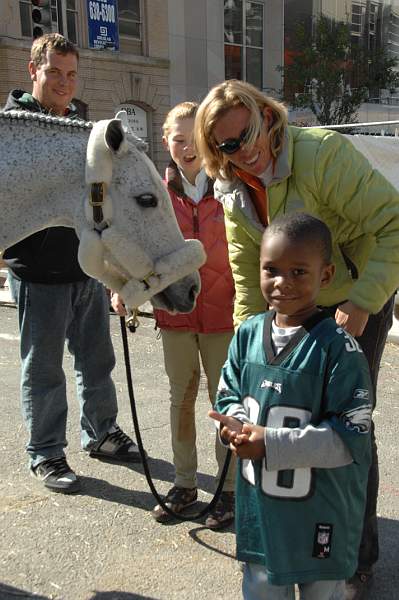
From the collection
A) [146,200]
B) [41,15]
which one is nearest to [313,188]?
[146,200]

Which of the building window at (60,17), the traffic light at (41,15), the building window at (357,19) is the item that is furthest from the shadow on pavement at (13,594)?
the building window at (357,19)

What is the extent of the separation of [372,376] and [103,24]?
59.3ft

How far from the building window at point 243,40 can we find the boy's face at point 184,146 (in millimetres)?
20299

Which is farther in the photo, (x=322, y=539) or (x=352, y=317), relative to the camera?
(x=352, y=317)

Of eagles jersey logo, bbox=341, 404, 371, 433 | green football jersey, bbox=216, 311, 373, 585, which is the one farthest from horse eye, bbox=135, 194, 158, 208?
eagles jersey logo, bbox=341, 404, 371, 433

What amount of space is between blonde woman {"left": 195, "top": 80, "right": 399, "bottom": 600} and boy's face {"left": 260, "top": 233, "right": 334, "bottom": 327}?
0.31 m

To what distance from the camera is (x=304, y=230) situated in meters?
1.69

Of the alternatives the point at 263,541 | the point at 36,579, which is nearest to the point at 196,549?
the point at 36,579

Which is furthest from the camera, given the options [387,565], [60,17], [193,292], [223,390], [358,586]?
[60,17]

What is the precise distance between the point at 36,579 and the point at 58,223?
149cm

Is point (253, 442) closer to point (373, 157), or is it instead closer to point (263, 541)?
point (263, 541)

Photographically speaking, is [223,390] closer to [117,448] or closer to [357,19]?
[117,448]

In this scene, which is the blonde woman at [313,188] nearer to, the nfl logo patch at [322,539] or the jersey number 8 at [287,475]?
the jersey number 8 at [287,475]

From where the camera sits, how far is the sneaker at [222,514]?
2.91m
